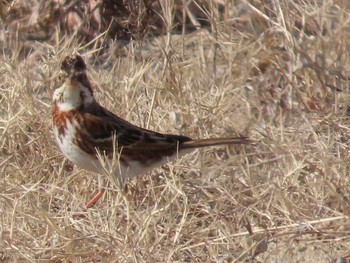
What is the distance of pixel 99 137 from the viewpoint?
18.7 feet

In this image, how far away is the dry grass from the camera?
16.8ft

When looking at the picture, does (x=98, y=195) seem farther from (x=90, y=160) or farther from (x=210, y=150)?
(x=210, y=150)

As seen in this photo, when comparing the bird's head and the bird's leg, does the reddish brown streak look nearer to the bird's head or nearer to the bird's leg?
the bird's head

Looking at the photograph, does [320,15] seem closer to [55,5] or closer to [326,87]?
[326,87]

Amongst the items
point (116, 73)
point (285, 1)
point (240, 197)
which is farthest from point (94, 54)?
point (240, 197)

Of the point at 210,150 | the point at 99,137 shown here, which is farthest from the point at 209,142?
the point at 99,137

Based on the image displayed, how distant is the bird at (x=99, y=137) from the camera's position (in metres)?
5.65

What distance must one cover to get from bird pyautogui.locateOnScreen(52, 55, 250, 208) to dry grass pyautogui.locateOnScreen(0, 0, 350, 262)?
0.38 ft

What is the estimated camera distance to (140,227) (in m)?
5.01

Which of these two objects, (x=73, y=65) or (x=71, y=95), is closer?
(x=73, y=65)

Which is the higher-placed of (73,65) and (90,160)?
(73,65)

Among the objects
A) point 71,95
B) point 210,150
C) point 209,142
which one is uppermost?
point 71,95

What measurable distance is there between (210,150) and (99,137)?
0.63 metres

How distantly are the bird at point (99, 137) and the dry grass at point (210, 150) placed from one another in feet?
0.38
